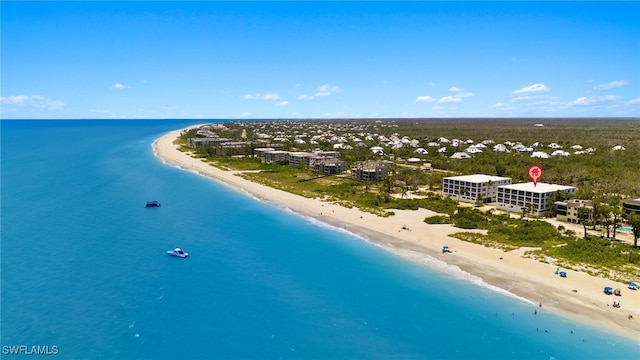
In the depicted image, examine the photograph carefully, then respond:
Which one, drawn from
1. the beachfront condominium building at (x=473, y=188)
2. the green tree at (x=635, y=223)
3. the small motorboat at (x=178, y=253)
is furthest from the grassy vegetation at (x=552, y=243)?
the small motorboat at (x=178, y=253)

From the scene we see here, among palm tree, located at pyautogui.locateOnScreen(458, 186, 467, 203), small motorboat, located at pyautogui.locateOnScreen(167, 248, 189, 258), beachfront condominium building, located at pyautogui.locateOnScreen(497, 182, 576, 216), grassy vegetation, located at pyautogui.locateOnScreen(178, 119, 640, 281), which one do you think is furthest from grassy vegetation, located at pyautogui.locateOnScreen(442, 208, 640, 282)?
small motorboat, located at pyautogui.locateOnScreen(167, 248, 189, 258)

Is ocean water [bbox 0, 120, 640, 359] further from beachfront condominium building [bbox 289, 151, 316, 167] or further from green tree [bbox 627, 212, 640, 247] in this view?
beachfront condominium building [bbox 289, 151, 316, 167]

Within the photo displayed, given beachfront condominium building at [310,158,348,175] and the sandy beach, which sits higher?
beachfront condominium building at [310,158,348,175]

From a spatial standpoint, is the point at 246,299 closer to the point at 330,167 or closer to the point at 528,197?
the point at 528,197

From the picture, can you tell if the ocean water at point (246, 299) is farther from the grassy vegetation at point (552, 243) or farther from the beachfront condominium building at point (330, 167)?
the beachfront condominium building at point (330, 167)

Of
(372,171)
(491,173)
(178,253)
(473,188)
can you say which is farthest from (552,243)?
(372,171)
